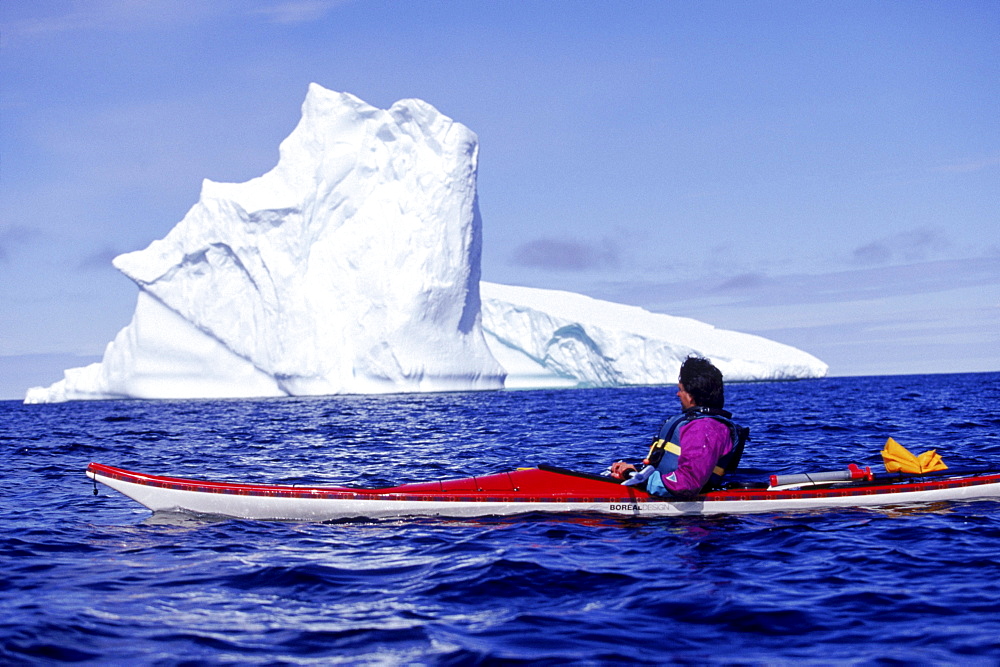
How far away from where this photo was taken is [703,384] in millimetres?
6262

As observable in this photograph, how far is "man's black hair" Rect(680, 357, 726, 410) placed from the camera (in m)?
6.27

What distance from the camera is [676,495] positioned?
253 inches

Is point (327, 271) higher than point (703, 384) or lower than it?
higher

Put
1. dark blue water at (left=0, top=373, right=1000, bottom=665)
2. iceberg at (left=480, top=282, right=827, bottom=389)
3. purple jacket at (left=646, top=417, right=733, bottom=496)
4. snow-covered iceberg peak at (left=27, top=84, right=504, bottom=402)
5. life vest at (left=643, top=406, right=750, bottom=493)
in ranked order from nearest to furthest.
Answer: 1. dark blue water at (left=0, top=373, right=1000, bottom=665)
2. purple jacket at (left=646, top=417, right=733, bottom=496)
3. life vest at (left=643, top=406, right=750, bottom=493)
4. snow-covered iceberg peak at (left=27, top=84, right=504, bottom=402)
5. iceberg at (left=480, top=282, right=827, bottom=389)

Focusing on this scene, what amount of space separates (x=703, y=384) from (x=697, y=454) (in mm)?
497

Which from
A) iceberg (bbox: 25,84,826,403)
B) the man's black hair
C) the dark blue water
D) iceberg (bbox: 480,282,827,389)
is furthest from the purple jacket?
iceberg (bbox: 480,282,827,389)

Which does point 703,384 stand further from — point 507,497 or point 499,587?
point 499,587

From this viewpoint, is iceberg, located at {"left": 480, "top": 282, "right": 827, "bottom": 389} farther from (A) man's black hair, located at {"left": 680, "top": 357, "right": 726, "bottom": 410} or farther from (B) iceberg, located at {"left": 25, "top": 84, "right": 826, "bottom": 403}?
Answer: (A) man's black hair, located at {"left": 680, "top": 357, "right": 726, "bottom": 410}

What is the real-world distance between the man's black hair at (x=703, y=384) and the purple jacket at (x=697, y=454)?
0.49 feet

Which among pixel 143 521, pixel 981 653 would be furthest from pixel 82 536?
pixel 981 653

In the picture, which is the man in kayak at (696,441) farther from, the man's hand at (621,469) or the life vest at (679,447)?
the man's hand at (621,469)

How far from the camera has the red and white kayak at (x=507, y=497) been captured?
6.58m

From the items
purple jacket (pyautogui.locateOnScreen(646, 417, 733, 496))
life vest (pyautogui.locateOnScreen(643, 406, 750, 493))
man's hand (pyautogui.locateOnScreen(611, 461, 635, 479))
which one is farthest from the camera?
man's hand (pyautogui.locateOnScreen(611, 461, 635, 479))

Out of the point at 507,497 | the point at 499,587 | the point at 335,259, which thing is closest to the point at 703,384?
the point at 507,497
